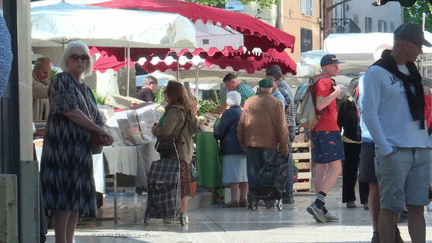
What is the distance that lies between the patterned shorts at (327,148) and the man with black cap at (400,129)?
189 inches

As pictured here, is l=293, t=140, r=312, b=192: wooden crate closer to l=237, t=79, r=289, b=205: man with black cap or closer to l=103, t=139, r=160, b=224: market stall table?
l=237, t=79, r=289, b=205: man with black cap

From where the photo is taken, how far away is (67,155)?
8.97 meters

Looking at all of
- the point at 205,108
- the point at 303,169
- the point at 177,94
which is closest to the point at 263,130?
the point at 177,94

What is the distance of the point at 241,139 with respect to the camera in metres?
14.8

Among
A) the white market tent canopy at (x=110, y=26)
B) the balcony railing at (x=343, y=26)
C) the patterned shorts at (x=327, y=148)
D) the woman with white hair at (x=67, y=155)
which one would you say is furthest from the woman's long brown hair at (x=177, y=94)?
the balcony railing at (x=343, y=26)

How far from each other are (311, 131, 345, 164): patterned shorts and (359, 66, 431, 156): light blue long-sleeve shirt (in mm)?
4890

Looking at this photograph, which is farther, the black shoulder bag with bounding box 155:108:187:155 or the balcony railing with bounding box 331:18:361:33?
the balcony railing with bounding box 331:18:361:33

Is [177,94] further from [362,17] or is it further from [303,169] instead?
[362,17]

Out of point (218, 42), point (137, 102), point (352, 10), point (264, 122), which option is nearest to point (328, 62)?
point (264, 122)

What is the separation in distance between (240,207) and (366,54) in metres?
6.10

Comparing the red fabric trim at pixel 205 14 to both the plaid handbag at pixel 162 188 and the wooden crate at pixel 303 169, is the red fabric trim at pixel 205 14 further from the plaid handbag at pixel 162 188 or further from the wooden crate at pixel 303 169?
the wooden crate at pixel 303 169

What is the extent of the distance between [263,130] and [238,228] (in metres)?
2.23

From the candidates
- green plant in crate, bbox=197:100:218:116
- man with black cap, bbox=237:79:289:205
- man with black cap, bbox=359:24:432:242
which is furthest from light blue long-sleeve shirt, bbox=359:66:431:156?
green plant in crate, bbox=197:100:218:116

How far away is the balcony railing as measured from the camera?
57.1 metres
